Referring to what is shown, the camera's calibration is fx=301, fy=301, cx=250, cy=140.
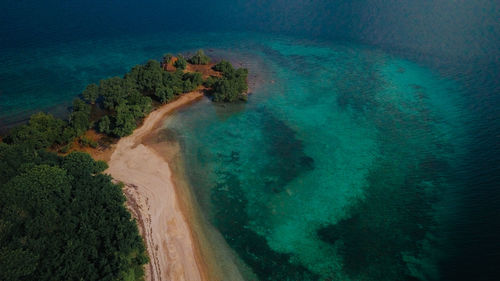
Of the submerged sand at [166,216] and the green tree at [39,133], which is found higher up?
the green tree at [39,133]

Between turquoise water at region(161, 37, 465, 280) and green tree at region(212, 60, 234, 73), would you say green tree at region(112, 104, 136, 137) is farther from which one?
green tree at region(212, 60, 234, 73)

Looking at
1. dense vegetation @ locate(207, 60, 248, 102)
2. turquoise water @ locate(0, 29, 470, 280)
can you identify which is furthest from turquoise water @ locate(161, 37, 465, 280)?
dense vegetation @ locate(207, 60, 248, 102)

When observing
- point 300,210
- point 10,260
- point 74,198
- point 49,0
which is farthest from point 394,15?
point 49,0

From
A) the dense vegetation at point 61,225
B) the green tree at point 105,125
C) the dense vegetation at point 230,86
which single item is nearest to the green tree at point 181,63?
the dense vegetation at point 230,86

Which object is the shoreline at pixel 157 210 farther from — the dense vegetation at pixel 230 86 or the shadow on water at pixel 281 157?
the dense vegetation at pixel 230 86

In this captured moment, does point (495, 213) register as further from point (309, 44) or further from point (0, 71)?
point (0, 71)
